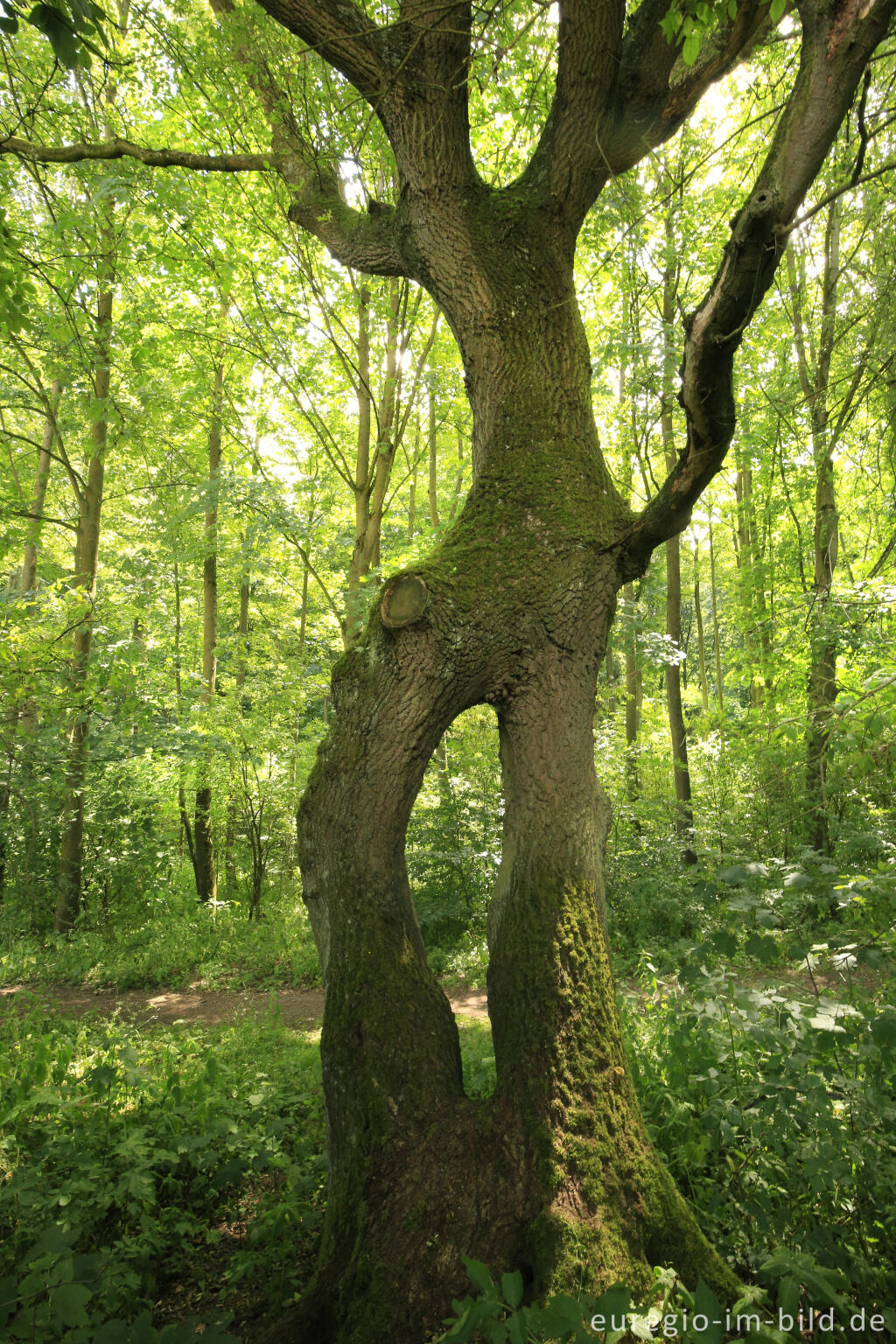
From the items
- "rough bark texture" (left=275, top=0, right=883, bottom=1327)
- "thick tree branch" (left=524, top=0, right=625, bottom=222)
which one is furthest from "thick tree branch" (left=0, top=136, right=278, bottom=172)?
"thick tree branch" (left=524, top=0, right=625, bottom=222)

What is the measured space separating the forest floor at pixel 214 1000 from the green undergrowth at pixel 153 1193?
246cm

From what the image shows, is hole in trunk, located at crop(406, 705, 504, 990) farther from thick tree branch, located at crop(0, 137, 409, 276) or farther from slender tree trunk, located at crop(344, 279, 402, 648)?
thick tree branch, located at crop(0, 137, 409, 276)

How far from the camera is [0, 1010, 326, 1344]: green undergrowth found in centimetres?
217

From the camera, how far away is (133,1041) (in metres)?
4.82

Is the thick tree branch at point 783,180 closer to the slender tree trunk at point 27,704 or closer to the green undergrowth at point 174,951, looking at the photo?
the slender tree trunk at point 27,704

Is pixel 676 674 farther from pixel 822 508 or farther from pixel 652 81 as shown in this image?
pixel 652 81

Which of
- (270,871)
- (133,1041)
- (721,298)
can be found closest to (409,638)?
(721,298)

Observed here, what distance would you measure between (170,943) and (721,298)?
9.11 m

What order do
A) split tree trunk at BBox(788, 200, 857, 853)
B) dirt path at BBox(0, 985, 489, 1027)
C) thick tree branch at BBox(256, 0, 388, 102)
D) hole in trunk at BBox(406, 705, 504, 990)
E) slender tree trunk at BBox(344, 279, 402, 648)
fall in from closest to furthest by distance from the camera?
thick tree branch at BBox(256, 0, 388, 102), split tree trunk at BBox(788, 200, 857, 853), dirt path at BBox(0, 985, 489, 1027), slender tree trunk at BBox(344, 279, 402, 648), hole in trunk at BBox(406, 705, 504, 990)

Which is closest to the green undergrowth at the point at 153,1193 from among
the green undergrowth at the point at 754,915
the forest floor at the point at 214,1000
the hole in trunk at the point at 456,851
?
the green undergrowth at the point at 754,915

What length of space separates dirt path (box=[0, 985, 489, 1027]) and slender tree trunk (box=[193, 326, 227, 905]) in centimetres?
272

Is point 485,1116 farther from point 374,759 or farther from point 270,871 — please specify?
point 270,871

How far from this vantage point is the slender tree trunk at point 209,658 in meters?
9.84

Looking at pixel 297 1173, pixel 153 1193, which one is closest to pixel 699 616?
pixel 297 1173
